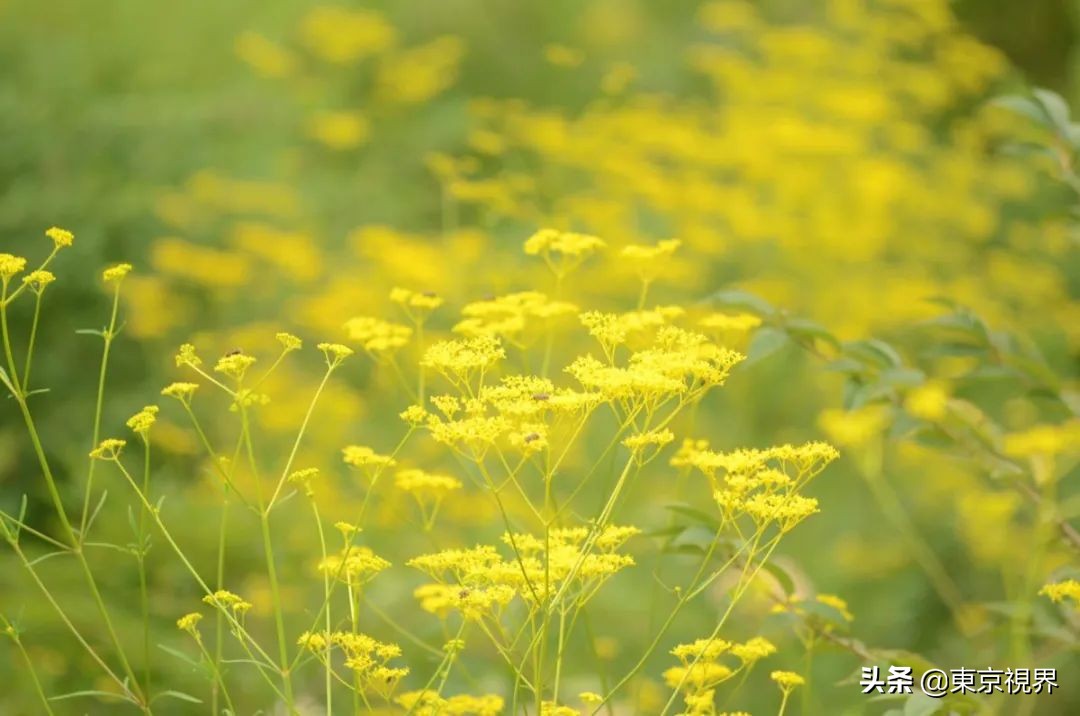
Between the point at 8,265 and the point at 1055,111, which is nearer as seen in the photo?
the point at 8,265

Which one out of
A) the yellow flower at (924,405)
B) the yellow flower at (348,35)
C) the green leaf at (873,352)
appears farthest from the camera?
the yellow flower at (348,35)

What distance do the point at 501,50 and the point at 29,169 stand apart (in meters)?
4.33

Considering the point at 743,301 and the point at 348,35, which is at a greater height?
the point at 743,301

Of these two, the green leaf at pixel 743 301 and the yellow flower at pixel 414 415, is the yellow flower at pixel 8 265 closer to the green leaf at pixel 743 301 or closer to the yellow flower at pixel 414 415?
the yellow flower at pixel 414 415

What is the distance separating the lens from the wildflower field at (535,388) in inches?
58.1

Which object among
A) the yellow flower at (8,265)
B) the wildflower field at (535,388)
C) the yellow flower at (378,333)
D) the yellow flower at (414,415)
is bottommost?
the wildflower field at (535,388)

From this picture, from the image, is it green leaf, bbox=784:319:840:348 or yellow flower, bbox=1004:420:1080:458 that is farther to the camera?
yellow flower, bbox=1004:420:1080:458

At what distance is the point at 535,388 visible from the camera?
1303mm

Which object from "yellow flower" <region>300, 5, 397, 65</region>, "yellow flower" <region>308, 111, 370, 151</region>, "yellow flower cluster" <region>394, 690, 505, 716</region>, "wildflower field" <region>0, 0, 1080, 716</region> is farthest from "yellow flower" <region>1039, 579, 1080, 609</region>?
"yellow flower" <region>300, 5, 397, 65</region>

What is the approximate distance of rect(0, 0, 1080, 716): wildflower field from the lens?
1.48m

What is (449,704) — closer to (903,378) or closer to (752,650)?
(752,650)

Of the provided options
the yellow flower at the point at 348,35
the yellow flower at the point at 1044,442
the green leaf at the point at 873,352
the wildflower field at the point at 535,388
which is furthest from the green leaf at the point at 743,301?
the yellow flower at the point at 348,35

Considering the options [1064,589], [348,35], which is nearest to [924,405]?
[1064,589]

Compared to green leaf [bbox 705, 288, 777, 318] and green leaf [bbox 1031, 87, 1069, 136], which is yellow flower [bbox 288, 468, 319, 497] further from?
green leaf [bbox 1031, 87, 1069, 136]
